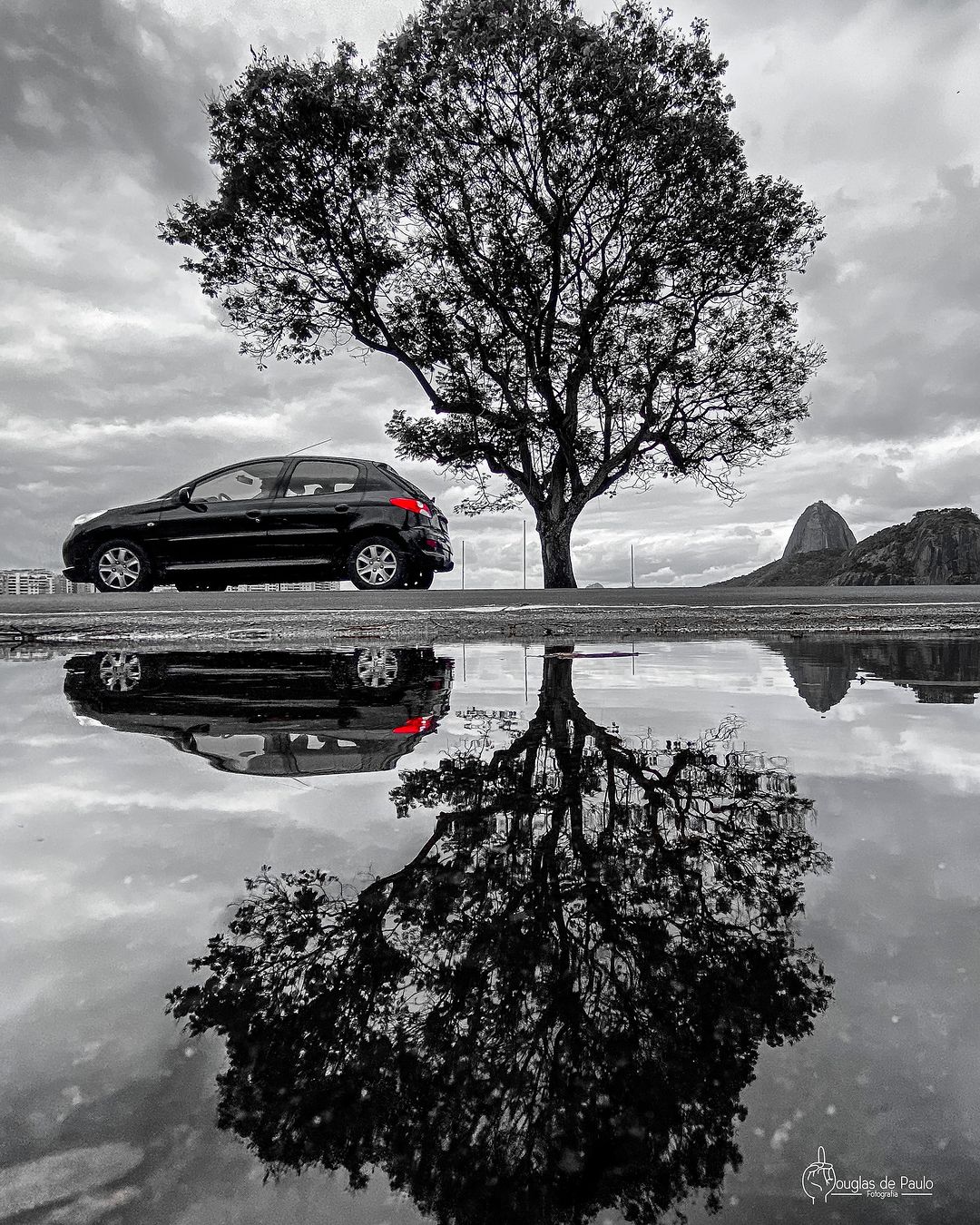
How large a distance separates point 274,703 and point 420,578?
937 cm

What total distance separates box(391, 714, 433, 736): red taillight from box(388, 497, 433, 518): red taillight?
902 centimetres

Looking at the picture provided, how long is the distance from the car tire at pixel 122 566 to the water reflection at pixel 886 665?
10.1m

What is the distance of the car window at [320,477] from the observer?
474 inches

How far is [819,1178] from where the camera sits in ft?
2.72

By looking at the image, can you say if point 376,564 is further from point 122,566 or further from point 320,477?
point 122,566

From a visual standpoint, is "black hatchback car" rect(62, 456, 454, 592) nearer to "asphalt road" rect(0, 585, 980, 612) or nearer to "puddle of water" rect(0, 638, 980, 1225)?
"asphalt road" rect(0, 585, 980, 612)

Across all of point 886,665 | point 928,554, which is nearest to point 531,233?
point 886,665

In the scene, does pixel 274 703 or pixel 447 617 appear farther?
pixel 447 617

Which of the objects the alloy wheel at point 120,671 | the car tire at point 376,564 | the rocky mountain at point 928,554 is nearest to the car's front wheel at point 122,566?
the car tire at point 376,564

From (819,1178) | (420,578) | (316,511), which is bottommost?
(819,1178)

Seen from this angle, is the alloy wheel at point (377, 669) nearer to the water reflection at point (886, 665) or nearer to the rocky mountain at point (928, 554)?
the water reflection at point (886, 665)

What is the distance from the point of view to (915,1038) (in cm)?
102

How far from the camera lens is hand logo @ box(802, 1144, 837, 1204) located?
2.66 feet

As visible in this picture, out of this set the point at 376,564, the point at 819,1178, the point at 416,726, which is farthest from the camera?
the point at 376,564
